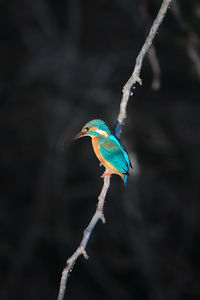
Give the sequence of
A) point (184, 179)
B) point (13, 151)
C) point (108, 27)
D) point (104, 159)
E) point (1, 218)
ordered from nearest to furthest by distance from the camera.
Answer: point (104, 159)
point (184, 179)
point (1, 218)
point (13, 151)
point (108, 27)

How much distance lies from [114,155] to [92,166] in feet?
9.62

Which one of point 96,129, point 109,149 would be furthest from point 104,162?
point 96,129

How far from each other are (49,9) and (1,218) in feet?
10.9

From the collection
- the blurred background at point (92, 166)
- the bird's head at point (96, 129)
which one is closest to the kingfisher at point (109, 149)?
the bird's head at point (96, 129)

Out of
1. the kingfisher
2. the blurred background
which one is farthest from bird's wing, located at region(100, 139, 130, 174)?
the blurred background

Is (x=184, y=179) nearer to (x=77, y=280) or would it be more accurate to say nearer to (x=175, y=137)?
(x=175, y=137)

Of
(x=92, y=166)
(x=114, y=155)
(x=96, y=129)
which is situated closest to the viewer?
(x=114, y=155)

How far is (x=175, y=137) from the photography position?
5.65 m

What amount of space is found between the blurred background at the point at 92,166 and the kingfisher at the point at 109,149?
1.74 m

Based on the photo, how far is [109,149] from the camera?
117 inches

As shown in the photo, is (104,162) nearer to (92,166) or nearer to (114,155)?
(114,155)

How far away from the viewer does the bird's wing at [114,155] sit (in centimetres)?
290

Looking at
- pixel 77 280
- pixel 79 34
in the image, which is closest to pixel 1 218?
pixel 77 280

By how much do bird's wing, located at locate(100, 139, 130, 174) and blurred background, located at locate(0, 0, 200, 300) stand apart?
1.76m
